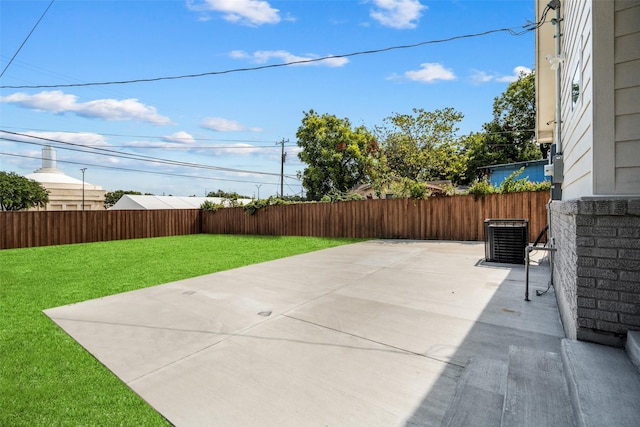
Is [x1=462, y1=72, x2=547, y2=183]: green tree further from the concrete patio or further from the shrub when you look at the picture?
the concrete patio

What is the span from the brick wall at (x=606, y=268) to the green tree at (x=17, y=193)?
46.8 meters

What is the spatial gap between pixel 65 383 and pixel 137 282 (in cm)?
344

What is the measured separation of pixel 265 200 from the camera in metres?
14.9

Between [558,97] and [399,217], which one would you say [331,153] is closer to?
[399,217]

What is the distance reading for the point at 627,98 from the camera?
1.84m

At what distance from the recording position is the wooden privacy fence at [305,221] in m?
9.36

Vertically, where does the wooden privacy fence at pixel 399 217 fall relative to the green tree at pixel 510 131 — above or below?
below

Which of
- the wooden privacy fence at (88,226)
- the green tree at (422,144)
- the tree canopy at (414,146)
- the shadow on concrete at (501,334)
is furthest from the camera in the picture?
the tree canopy at (414,146)

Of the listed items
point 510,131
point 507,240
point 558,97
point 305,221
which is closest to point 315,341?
point 507,240

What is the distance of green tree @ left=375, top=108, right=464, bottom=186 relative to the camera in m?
14.5

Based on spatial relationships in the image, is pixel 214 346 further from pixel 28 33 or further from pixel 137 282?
pixel 28 33

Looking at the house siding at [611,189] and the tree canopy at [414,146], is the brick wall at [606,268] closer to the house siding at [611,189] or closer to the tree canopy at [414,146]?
the house siding at [611,189]

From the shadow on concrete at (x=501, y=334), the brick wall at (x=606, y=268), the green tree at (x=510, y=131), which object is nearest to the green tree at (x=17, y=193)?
the green tree at (x=510, y=131)

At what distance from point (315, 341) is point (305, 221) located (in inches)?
431
